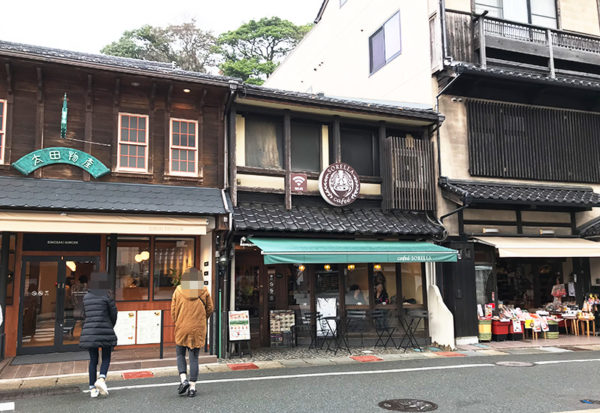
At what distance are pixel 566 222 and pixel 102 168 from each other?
1363 cm

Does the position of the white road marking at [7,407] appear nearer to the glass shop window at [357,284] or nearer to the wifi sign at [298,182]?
the wifi sign at [298,182]

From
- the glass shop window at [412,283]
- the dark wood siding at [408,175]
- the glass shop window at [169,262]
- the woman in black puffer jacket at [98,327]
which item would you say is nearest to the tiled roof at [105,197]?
the glass shop window at [169,262]

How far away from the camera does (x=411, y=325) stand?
1313cm

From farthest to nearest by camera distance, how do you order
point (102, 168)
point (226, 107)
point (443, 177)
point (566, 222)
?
point (566, 222) → point (443, 177) → point (226, 107) → point (102, 168)

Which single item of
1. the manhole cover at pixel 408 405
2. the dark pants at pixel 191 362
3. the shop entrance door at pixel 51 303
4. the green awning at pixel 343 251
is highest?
the green awning at pixel 343 251

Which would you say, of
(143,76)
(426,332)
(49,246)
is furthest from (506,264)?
(49,246)

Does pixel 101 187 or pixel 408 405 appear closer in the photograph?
pixel 408 405

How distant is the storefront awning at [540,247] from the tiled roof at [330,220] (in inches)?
68.1

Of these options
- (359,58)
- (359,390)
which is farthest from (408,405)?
(359,58)

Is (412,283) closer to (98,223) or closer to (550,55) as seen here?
(98,223)

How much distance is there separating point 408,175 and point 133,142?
285 inches

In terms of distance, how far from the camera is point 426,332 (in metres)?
13.1

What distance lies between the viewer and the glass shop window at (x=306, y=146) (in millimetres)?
13250

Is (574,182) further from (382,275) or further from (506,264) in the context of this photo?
(382,275)
